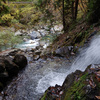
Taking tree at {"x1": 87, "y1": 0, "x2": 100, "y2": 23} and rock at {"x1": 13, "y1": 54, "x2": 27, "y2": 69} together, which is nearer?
tree at {"x1": 87, "y1": 0, "x2": 100, "y2": 23}

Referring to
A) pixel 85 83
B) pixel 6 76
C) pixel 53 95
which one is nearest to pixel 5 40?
pixel 6 76

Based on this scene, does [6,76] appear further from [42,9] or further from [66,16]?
[66,16]

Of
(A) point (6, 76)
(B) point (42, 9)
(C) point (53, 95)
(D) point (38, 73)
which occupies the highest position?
(B) point (42, 9)

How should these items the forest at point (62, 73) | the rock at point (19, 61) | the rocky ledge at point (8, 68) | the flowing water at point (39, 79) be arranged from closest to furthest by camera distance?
the forest at point (62, 73) → the flowing water at point (39, 79) → the rocky ledge at point (8, 68) → the rock at point (19, 61)

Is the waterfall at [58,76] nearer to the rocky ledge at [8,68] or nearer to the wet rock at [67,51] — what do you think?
the rocky ledge at [8,68]

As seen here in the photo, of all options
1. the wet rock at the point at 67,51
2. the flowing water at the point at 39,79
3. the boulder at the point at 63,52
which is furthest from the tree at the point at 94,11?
the boulder at the point at 63,52

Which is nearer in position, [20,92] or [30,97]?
[30,97]

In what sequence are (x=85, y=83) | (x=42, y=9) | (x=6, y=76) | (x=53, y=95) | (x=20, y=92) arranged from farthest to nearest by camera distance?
1. (x=42, y=9)
2. (x=6, y=76)
3. (x=20, y=92)
4. (x=53, y=95)
5. (x=85, y=83)

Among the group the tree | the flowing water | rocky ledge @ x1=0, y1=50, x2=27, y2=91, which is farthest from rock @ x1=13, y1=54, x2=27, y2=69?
the tree

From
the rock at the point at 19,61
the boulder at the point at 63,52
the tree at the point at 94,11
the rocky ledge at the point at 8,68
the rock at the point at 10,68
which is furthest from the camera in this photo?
the boulder at the point at 63,52

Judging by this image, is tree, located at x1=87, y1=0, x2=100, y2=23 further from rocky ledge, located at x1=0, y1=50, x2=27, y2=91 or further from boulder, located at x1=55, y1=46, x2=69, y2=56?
rocky ledge, located at x1=0, y1=50, x2=27, y2=91

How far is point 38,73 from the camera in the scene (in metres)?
5.55

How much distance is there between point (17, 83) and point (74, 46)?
4.57 metres

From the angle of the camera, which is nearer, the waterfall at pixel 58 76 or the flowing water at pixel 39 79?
the flowing water at pixel 39 79
